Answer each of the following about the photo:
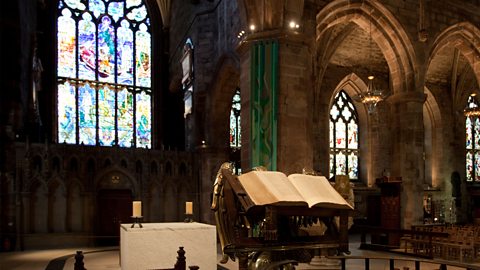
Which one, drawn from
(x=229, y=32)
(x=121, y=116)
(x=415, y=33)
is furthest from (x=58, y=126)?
(x=415, y=33)

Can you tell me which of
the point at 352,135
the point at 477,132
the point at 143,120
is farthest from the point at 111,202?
the point at 477,132

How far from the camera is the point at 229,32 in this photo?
15172mm

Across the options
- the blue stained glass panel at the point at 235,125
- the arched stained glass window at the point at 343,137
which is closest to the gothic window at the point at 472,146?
the arched stained glass window at the point at 343,137

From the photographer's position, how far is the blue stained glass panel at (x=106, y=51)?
20500 millimetres

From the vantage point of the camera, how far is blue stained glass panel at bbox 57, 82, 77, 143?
19.4 meters

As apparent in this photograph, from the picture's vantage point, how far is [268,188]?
4121 millimetres

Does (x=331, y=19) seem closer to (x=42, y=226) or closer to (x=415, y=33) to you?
(x=415, y=33)

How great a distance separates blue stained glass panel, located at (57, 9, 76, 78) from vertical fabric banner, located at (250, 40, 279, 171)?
11.7 m

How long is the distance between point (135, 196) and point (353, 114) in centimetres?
1093

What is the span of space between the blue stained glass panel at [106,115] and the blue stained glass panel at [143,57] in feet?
4.78

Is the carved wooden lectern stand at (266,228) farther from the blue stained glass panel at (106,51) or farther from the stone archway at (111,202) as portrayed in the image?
the blue stained glass panel at (106,51)

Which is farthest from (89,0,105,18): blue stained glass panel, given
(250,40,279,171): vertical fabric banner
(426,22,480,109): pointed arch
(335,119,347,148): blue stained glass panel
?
(426,22,480,109): pointed arch

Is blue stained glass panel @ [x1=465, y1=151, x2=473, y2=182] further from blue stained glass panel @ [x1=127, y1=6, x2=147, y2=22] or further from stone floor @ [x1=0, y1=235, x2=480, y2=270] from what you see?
blue stained glass panel @ [x1=127, y1=6, x2=147, y2=22]

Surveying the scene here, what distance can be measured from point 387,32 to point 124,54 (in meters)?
11.4
